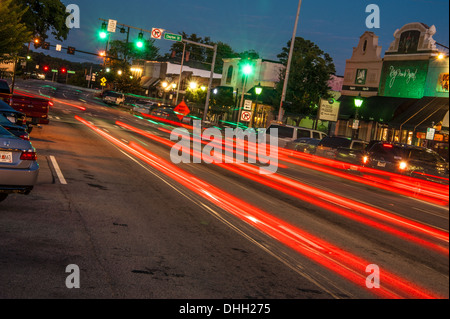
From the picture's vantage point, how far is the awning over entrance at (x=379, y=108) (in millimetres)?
38938

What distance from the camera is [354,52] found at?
4759 cm

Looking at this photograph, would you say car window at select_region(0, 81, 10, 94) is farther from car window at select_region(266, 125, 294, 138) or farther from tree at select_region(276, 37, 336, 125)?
tree at select_region(276, 37, 336, 125)

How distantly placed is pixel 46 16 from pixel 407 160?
101 feet

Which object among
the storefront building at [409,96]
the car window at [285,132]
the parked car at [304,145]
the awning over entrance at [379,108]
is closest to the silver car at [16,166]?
the parked car at [304,145]

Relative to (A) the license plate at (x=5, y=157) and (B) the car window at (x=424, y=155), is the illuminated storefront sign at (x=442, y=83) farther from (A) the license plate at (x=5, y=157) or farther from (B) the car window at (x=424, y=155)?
(A) the license plate at (x=5, y=157)

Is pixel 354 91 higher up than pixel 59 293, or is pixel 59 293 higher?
pixel 354 91

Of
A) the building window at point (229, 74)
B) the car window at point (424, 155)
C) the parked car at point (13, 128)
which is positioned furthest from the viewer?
the building window at point (229, 74)

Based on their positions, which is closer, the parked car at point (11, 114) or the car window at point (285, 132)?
the parked car at point (11, 114)

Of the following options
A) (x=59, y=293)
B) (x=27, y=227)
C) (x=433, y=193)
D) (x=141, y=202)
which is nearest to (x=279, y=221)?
(x=141, y=202)

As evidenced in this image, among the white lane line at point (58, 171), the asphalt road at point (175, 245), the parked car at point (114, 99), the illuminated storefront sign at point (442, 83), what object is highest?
the illuminated storefront sign at point (442, 83)

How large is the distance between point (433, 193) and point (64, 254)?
15.5m

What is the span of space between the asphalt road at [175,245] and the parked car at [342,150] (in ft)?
33.9

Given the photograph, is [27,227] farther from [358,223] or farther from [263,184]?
[263,184]

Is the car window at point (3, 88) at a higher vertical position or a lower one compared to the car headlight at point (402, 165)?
higher
